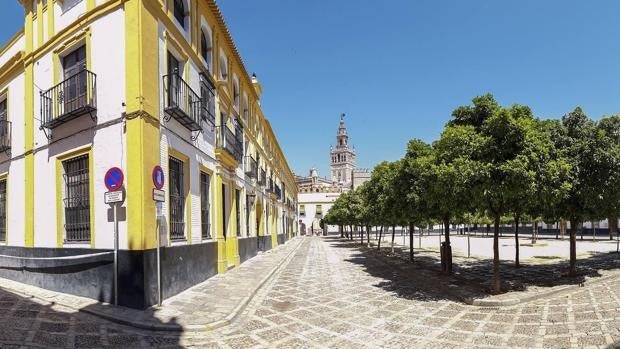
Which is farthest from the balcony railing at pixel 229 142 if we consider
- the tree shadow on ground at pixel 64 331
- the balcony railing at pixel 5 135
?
the tree shadow on ground at pixel 64 331

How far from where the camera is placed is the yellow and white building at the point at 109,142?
8.11m

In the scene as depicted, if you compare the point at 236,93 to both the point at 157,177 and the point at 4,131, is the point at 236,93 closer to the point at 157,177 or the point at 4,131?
the point at 4,131

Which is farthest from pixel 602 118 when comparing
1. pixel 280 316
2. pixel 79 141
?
pixel 79 141

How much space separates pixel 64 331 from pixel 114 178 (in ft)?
8.82

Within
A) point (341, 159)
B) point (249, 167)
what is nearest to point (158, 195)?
point (249, 167)

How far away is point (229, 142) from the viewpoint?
48.3ft

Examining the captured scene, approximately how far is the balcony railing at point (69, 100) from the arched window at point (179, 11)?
2.98 metres

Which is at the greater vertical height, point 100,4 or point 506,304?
point 100,4

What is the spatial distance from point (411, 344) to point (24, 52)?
11943mm

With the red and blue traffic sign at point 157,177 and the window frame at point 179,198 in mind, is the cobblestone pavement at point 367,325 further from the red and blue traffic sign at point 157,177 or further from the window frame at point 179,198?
the red and blue traffic sign at point 157,177

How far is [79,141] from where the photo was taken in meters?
9.00

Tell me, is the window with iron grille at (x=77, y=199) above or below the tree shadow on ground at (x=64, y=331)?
Result: above

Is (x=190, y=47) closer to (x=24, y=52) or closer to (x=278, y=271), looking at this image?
(x=24, y=52)

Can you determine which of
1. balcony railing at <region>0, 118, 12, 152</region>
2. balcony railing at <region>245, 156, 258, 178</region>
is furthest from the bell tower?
balcony railing at <region>0, 118, 12, 152</region>
